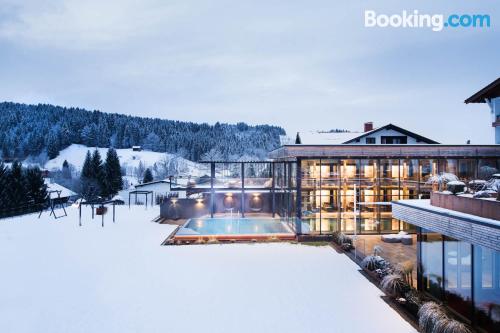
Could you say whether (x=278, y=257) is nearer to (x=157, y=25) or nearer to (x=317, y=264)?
(x=317, y=264)

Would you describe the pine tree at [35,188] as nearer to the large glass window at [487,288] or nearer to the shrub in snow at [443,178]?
the shrub in snow at [443,178]

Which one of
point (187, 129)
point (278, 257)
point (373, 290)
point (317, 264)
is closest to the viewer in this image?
point (373, 290)

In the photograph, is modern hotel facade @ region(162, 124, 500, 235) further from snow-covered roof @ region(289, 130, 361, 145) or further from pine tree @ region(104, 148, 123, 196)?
pine tree @ region(104, 148, 123, 196)

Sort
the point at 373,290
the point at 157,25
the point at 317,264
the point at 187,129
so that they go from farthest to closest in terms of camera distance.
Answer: the point at 187,129 < the point at 157,25 < the point at 317,264 < the point at 373,290

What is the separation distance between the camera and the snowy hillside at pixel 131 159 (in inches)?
3702

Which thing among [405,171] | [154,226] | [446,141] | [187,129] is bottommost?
[154,226]

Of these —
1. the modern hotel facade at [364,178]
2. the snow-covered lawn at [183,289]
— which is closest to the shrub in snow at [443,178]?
the modern hotel facade at [364,178]

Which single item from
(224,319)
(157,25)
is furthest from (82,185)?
(224,319)

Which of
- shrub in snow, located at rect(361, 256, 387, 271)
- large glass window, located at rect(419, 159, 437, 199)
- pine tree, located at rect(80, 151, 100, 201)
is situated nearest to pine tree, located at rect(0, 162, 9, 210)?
pine tree, located at rect(80, 151, 100, 201)

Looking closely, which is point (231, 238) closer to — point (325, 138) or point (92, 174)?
point (325, 138)

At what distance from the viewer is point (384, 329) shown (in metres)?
7.84

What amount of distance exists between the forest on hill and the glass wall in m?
87.4

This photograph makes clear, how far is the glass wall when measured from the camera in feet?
23.8

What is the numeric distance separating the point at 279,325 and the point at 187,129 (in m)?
115
